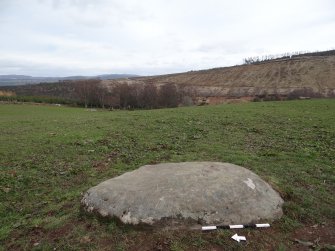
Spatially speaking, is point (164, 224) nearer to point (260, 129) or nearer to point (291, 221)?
point (291, 221)

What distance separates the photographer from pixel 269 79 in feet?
380

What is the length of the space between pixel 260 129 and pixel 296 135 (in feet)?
7.43

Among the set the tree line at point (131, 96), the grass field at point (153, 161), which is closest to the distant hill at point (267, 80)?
the tree line at point (131, 96)

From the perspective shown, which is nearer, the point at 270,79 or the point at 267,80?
the point at 267,80

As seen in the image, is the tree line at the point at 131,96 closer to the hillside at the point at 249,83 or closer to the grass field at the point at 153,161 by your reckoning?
the hillside at the point at 249,83

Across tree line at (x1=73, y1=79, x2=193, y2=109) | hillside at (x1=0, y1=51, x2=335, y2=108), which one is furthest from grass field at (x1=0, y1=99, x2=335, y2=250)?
hillside at (x1=0, y1=51, x2=335, y2=108)

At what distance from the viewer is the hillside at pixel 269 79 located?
99.5 m

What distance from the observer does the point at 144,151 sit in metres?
13.9

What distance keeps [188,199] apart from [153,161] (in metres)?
5.86

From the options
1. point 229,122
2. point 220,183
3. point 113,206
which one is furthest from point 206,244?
point 229,122

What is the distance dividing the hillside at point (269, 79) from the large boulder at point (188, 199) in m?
84.8

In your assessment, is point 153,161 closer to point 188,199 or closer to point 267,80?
point 188,199

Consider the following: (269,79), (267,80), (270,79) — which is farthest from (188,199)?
(269,79)

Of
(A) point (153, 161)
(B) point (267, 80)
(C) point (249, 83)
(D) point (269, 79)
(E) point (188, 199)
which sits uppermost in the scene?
(E) point (188, 199)
